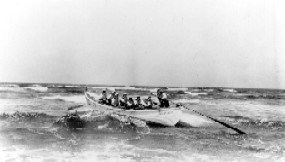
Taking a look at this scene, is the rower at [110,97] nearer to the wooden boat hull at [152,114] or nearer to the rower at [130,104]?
the wooden boat hull at [152,114]

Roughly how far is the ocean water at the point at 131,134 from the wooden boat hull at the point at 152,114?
2.9 inches

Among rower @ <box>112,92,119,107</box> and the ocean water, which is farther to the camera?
rower @ <box>112,92,119,107</box>

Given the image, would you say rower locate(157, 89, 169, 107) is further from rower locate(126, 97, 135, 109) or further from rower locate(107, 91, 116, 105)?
rower locate(107, 91, 116, 105)

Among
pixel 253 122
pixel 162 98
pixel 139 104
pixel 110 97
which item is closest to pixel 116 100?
pixel 110 97

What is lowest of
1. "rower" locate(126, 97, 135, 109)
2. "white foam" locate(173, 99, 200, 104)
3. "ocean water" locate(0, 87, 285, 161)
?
"ocean water" locate(0, 87, 285, 161)

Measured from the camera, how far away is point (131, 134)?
186 inches

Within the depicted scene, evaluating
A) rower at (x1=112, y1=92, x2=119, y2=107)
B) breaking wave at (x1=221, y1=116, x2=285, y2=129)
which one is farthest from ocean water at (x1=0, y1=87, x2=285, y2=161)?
rower at (x1=112, y1=92, x2=119, y2=107)

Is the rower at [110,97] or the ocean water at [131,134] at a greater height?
the rower at [110,97]

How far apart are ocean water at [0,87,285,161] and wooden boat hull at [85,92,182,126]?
0.07 m

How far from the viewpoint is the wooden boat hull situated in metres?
4.76

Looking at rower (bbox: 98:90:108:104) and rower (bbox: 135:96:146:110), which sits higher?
rower (bbox: 98:90:108:104)

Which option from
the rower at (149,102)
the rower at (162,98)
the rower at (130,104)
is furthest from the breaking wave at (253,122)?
the rower at (130,104)

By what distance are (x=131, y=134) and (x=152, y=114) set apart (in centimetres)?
37

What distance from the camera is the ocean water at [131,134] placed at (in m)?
4.68
